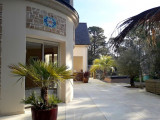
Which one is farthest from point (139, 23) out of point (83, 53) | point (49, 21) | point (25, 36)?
point (83, 53)

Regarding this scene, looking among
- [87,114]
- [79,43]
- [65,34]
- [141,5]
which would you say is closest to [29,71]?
[87,114]

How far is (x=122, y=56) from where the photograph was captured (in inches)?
556

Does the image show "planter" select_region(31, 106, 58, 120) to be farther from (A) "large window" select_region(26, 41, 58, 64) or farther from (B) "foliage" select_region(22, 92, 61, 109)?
(A) "large window" select_region(26, 41, 58, 64)

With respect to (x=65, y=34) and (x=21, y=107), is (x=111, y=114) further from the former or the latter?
(x=65, y=34)

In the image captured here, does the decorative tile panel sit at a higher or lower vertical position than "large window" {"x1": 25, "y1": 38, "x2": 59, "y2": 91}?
higher

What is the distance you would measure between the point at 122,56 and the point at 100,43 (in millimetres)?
31126

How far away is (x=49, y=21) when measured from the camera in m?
7.11

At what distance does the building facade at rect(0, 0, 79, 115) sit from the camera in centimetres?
588

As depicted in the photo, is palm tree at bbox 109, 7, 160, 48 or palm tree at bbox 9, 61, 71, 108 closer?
palm tree at bbox 109, 7, 160, 48

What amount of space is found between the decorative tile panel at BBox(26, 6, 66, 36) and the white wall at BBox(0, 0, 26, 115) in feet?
1.08

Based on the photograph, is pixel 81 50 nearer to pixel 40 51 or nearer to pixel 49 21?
pixel 40 51

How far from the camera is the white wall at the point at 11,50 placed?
5.86 m

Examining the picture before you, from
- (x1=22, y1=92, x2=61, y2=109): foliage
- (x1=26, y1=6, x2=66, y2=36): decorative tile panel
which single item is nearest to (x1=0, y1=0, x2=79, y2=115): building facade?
(x1=26, y1=6, x2=66, y2=36): decorative tile panel

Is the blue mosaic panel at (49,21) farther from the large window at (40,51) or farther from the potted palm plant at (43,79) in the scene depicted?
the potted palm plant at (43,79)
